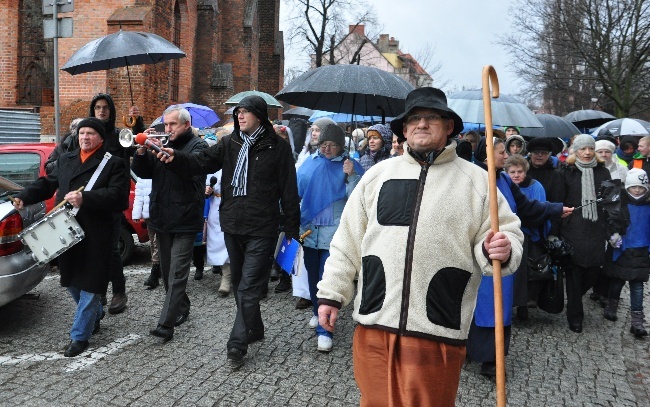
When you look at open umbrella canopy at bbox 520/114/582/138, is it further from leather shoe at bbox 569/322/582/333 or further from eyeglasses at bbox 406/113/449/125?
eyeglasses at bbox 406/113/449/125

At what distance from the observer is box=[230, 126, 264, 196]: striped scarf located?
5.33 meters

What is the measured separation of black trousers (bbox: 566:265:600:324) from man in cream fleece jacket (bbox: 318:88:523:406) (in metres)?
3.98

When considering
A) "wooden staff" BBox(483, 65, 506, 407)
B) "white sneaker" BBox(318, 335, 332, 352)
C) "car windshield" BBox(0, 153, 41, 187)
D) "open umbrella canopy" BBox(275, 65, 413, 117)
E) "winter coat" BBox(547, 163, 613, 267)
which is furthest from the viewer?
"car windshield" BBox(0, 153, 41, 187)

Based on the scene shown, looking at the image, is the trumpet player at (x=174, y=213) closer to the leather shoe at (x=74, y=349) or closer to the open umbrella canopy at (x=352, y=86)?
Answer: the leather shoe at (x=74, y=349)

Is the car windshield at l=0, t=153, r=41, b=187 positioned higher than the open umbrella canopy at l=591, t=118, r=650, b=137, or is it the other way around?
the open umbrella canopy at l=591, t=118, r=650, b=137

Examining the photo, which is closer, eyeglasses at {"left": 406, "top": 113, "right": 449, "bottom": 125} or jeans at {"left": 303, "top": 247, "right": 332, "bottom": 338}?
eyeglasses at {"left": 406, "top": 113, "right": 449, "bottom": 125}

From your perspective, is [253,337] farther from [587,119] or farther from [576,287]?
[587,119]

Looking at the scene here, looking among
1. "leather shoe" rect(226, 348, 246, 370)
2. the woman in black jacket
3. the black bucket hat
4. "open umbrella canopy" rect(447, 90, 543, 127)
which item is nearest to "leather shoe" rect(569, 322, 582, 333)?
the woman in black jacket

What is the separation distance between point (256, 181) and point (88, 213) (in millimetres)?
1386

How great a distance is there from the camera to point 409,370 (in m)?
2.94

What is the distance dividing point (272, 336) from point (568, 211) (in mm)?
2862

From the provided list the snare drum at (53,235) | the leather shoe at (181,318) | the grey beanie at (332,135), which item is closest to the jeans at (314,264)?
the grey beanie at (332,135)

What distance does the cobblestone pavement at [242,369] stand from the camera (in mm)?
4652

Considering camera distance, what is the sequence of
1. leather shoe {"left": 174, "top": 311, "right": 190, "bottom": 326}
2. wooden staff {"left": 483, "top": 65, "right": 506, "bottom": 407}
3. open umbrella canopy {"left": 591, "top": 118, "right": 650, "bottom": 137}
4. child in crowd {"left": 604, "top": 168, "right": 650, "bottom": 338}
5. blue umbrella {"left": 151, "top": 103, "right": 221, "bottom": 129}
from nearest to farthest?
wooden staff {"left": 483, "top": 65, "right": 506, "bottom": 407}
leather shoe {"left": 174, "top": 311, "right": 190, "bottom": 326}
child in crowd {"left": 604, "top": 168, "right": 650, "bottom": 338}
blue umbrella {"left": 151, "top": 103, "right": 221, "bottom": 129}
open umbrella canopy {"left": 591, "top": 118, "right": 650, "bottom": 137}
